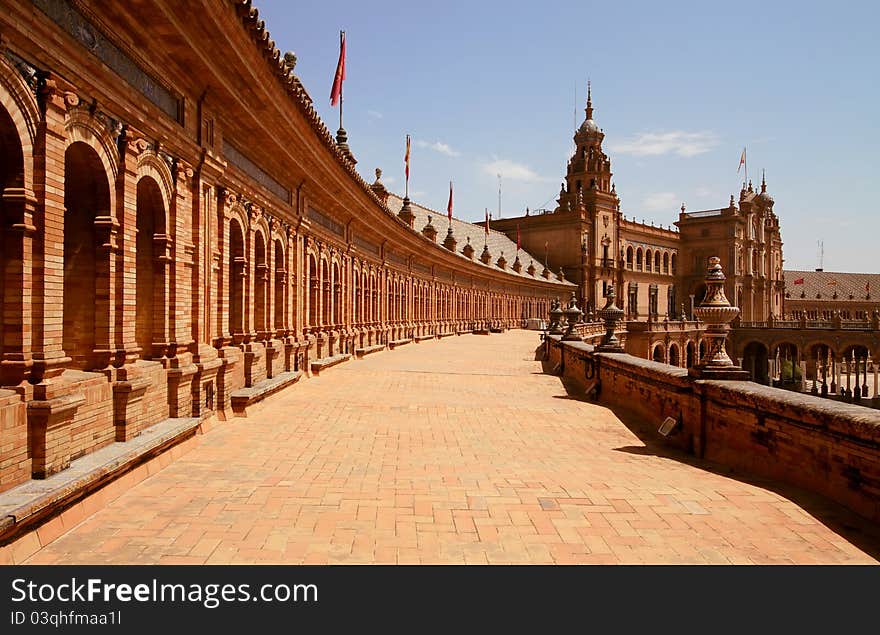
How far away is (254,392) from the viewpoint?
1114 centimetres

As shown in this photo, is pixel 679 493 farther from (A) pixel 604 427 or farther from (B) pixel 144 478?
(B) pixel 144 478

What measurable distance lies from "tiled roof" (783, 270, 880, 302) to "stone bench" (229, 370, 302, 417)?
103 metres

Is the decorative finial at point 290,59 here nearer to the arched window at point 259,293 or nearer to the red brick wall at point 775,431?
the arched window at point 259,293

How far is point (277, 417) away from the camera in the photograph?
35.6 feet

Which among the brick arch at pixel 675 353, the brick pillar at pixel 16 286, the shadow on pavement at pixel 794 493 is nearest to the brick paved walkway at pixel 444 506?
the shadow on pavement at pixel 794 493

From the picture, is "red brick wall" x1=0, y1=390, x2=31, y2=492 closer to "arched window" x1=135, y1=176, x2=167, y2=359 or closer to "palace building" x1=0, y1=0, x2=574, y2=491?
"palace building" x1=0, y1=0, x2=574, y2=491

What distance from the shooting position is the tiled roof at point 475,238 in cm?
5091

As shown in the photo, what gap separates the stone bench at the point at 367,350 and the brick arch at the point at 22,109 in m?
18.3

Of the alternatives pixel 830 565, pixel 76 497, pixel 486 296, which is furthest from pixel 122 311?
pixel 486 296

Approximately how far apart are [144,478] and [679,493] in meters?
5.83

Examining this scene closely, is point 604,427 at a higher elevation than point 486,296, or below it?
below

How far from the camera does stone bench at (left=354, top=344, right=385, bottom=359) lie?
23641 millimetres

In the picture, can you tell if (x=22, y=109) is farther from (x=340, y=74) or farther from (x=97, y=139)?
(x=340, y=74)

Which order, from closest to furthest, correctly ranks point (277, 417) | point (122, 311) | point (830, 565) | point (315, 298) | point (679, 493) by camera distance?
point (830, 565) < point (679, 493) < point (122, 311) < point (277, 417) < point (315, 298)
